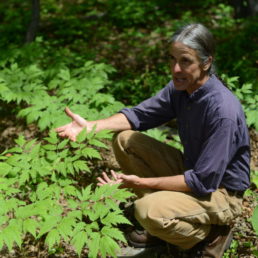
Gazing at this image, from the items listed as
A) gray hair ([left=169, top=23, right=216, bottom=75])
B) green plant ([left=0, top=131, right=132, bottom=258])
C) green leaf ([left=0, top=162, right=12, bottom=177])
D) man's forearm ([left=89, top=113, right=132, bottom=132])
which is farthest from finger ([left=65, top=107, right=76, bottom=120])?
gray hair ([left=169, top=23, right=216, bottom=75])

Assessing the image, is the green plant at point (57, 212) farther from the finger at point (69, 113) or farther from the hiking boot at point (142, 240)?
the hiking boot at point (142, 240)

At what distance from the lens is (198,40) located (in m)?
3.07

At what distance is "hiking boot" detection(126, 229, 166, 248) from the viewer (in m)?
3.79

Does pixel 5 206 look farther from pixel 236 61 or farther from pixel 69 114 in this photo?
pixel 236 61

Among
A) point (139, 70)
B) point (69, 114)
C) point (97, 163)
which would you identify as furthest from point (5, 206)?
point (139, 70)

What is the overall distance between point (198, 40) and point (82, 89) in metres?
2.06

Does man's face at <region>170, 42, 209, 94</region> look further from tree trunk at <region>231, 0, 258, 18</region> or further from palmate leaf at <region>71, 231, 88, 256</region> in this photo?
tree trunk at <region>231, 0, 258, 18</region>

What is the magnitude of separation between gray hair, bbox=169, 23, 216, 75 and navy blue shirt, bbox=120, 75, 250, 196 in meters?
0.25

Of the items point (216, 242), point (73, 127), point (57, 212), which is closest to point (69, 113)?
point (73, 127)

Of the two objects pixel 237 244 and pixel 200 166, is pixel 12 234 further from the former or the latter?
pixel 237 244

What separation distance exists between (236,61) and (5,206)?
5.43 m

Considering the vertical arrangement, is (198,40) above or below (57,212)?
→ above

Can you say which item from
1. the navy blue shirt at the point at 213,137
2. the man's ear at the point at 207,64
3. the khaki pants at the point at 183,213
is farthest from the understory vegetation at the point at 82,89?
the man's ear at the point at 207,64

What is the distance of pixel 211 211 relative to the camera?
320 centimetres
